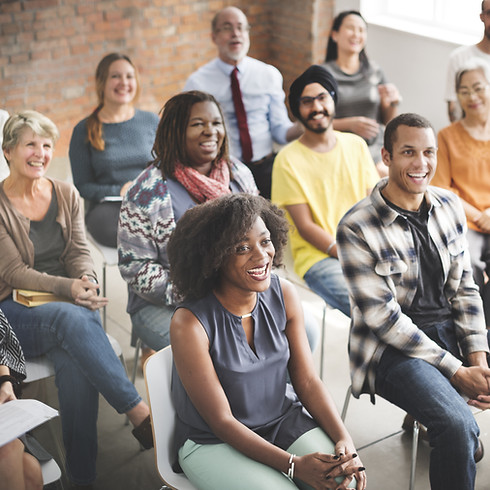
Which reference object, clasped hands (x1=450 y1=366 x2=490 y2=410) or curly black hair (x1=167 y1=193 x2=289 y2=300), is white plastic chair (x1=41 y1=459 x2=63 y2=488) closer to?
curly black hair (x1=167 y1=193 x2=289 y2=300)

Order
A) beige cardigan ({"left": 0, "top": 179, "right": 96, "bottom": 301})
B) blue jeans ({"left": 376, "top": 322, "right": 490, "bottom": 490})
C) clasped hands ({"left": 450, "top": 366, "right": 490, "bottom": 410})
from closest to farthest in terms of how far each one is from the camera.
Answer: blue jeans ({"left": 376, "top": 322, "right": 490, "bottom": 490}) → clasped hands ({"left": 450, "top": 366, "right": 490, "bottom": 410}) → beige cardigan ({"left": 0, "top": 179, "right": 96, "bottom": 301})

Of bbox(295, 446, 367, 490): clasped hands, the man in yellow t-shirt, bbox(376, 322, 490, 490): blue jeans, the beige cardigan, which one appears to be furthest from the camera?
the man in yellow t-shirt

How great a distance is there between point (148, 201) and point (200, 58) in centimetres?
358

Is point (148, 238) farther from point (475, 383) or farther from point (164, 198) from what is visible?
point (475, 383)

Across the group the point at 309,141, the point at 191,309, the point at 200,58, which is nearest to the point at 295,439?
the point at 191,309

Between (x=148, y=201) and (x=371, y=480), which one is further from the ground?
(x=148, y=201)

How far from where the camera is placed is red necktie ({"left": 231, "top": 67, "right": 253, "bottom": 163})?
4.30 meters

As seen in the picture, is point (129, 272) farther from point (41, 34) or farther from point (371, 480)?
point (41, 34)

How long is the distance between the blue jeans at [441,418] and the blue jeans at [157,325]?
50 cm

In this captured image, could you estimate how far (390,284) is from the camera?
8.34ft

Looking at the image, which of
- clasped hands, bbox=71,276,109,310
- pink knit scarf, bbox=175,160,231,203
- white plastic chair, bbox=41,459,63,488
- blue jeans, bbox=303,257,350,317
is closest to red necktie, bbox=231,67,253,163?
→ blue jeans, bbox=303,257,350,317

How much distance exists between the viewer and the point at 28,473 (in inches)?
82.4

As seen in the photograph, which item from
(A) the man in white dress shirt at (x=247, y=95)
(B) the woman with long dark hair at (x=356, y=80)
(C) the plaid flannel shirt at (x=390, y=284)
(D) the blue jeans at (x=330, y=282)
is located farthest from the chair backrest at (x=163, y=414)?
(B) the woman with long dark hair at (x=356, y=80)

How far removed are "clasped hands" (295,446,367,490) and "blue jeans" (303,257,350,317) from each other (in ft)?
3.77
